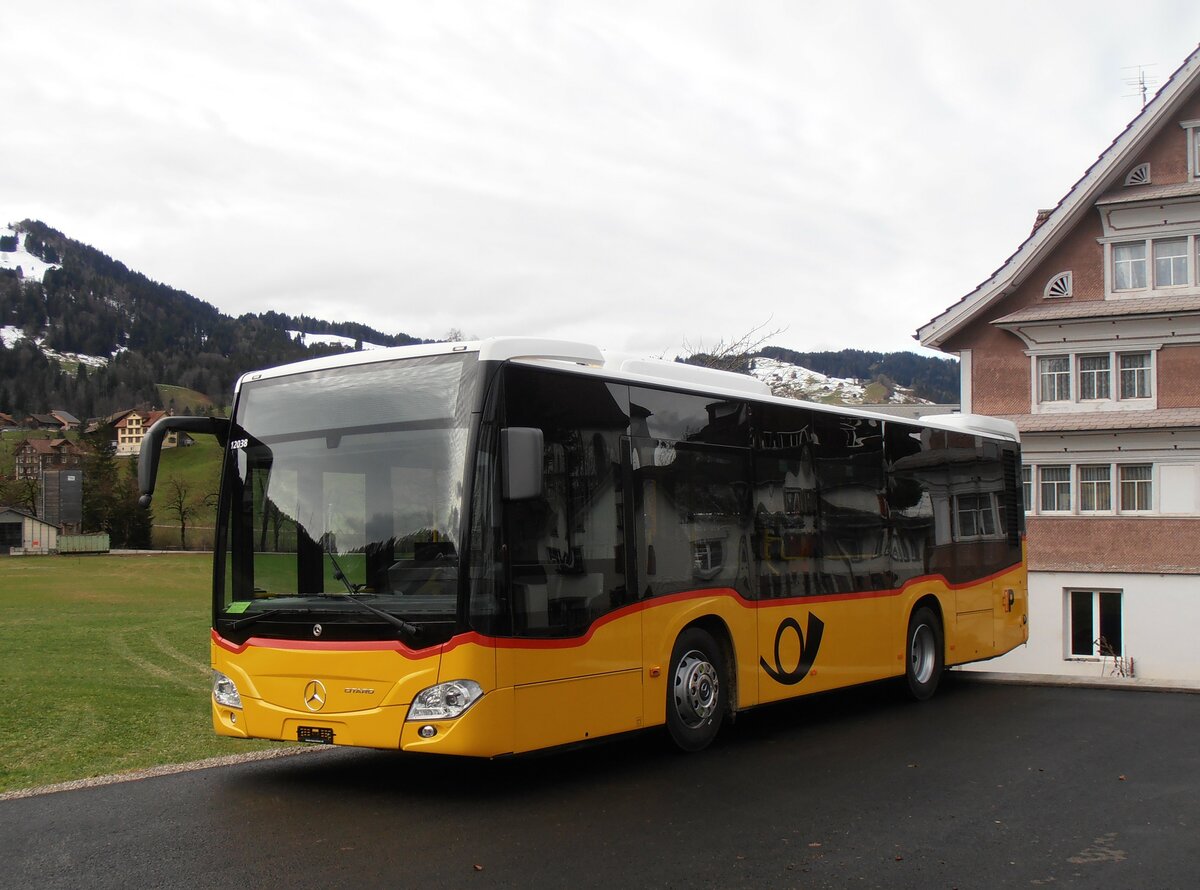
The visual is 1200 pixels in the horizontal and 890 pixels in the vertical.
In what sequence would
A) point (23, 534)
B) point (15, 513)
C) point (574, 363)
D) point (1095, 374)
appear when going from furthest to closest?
point (23, 534) < point (15, 513) < point (1095, 374) < point (574, 363)

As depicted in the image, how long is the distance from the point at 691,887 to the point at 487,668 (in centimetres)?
226

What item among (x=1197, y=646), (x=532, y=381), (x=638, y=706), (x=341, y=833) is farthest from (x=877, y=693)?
(x=1197, y=646)

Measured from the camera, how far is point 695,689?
388 inches

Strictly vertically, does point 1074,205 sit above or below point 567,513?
above

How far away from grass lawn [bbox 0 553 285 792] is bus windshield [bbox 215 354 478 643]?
255 centimetres

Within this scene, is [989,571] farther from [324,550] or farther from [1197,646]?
[1197,646]

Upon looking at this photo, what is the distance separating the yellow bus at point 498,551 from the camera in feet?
26.0

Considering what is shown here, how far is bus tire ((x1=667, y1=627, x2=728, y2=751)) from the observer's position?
9.62 m

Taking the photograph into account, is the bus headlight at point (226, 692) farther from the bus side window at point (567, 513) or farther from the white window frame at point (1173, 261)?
the white window frame at point (1173, 261)

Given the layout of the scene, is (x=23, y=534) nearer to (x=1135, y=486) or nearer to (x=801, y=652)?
(x=1135, y=486)

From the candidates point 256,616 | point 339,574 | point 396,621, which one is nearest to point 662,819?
point 396,621

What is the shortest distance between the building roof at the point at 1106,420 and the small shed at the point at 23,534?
94.4m

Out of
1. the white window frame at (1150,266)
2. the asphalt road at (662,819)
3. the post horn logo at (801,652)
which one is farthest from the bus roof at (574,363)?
the white window frame at (1150,266)

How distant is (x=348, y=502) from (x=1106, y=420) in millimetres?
28918
